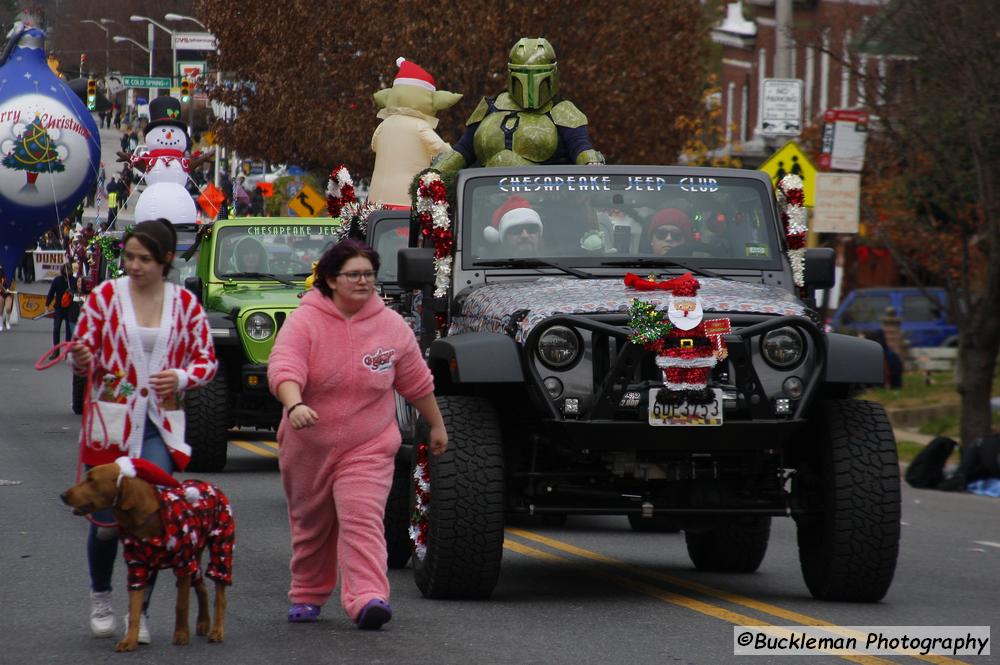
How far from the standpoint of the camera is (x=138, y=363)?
24.6 ft

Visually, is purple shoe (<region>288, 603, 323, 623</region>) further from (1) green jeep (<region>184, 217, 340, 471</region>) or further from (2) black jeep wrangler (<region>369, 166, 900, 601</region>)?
(1) green jeep (<region>184, 217, 340, 471</region>)

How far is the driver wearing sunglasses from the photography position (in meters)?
9.83

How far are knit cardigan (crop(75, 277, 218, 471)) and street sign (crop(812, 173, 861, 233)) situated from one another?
1272 centimetres

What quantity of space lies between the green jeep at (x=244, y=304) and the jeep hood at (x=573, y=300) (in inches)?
229

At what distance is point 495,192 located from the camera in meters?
10.1

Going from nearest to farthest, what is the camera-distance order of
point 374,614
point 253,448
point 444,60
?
point 374,614
point 253,448
point 444,60

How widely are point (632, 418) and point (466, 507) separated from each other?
832mm

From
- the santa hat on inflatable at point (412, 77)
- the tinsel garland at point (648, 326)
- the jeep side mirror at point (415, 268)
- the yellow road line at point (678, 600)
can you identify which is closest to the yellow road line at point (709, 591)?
the yellow road line at point (678, 600)

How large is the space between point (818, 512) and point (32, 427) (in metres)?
12.4

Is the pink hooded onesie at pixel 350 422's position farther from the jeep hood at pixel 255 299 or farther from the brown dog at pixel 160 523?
the jeep hood at pixel 255 299

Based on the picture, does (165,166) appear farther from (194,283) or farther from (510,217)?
(510,217)

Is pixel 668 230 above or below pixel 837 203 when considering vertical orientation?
below

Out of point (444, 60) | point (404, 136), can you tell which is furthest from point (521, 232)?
point (444, 60)

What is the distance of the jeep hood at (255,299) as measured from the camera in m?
15.5
